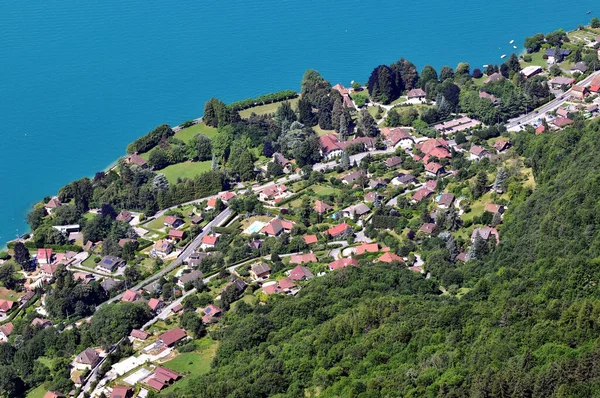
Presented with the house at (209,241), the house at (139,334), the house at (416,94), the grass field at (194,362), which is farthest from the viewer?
the house at (416,94)

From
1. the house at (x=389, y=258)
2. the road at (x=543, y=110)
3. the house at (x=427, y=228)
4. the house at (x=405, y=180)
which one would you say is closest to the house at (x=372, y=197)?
the house at (x=405, y=180)

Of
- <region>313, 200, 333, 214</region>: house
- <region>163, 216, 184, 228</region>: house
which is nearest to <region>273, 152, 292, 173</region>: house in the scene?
<region>313, 200, 333, 214</region>: house

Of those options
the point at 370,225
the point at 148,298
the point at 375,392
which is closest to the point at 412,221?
the point at 370,225

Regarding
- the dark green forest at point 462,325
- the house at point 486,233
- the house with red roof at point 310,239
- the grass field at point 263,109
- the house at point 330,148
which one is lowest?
the dark green forest at point 462,325

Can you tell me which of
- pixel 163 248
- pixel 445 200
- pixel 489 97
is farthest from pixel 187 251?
pixel 489 97

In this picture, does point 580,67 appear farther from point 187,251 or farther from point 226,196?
point 187,251

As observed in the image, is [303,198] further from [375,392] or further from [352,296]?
[375,392]

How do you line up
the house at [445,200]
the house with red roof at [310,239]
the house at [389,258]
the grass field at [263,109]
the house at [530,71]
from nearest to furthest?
the house at [389,258] → the house with red roof at [310,239] → the house at [445,200] → the house at [530,71] → the grass field at [263,109]

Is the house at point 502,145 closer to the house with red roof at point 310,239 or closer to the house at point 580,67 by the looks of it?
the house at point 580,67
